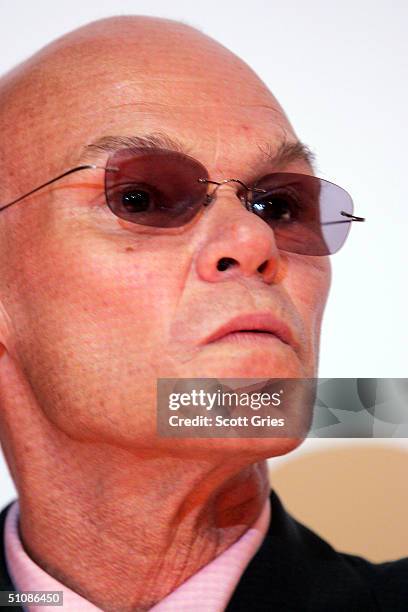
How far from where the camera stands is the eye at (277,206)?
125 cm

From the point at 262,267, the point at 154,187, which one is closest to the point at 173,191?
the point at 154,187

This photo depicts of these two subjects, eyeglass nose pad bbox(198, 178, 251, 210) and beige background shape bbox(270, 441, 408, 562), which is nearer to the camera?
eyeglass nose pad bbox(198, 178, 251, 210)

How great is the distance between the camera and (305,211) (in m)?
1.32

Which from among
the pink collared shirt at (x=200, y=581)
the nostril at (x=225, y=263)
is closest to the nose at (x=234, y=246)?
the nostril at (x=225, y=263)

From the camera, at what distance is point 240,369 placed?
111 cm

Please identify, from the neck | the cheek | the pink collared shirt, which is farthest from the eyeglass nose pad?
the pink collared shirt

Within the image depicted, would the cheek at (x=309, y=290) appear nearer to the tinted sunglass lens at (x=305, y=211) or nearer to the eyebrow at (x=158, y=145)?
the tinted sunglass lens at (x=305, y=211)

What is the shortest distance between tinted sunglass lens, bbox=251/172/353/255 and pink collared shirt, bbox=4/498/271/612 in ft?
1.27

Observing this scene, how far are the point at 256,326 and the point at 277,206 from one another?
9.0 inches

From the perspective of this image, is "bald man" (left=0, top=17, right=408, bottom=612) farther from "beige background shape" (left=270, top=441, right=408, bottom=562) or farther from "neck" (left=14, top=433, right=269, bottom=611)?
"beige background shape" (left=270, top=441, right=408, bottom=562)

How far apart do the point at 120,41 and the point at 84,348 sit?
0.45 m

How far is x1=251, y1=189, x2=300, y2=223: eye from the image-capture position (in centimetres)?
125


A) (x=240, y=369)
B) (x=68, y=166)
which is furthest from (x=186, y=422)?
(x=68, y=166)

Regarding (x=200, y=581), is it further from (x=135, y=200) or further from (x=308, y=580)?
(x=135, y=200)
